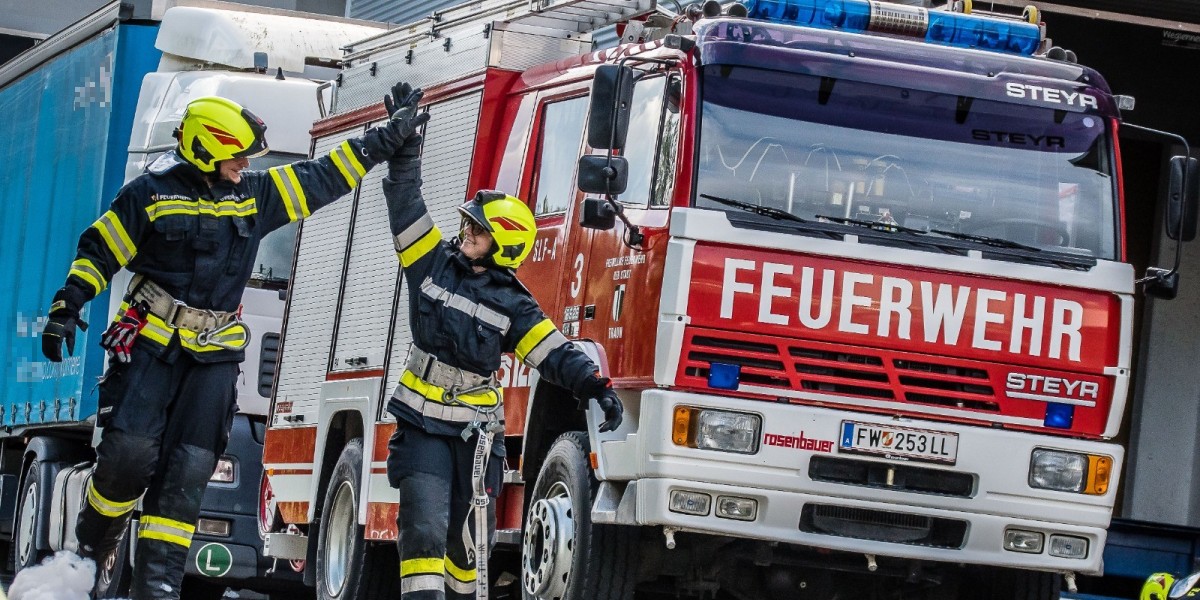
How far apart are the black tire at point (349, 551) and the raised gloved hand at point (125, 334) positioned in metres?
2.83

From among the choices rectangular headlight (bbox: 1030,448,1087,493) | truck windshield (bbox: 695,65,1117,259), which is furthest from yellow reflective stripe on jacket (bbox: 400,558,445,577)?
rectangular headlight (bbox: 1030,448,1087,493)

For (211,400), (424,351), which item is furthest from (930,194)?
(211,400)

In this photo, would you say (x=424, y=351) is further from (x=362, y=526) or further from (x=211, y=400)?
(x=362, y=526)

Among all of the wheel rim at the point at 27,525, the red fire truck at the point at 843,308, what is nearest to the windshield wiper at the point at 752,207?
the red fire truck at the point at 843,308

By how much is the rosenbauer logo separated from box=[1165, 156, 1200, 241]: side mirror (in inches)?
18.2

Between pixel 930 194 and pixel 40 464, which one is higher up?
pixel 930 194

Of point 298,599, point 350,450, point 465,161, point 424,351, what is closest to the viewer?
point 424,351

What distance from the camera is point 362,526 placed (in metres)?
11.0

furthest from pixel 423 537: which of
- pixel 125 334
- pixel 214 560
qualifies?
pixel 214 560

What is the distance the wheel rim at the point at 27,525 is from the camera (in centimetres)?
1473

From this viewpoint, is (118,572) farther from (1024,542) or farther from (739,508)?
(1024,542)

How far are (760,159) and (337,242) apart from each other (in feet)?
13.4

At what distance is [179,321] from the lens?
8.36m

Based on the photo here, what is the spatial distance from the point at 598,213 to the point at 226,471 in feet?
17.3
